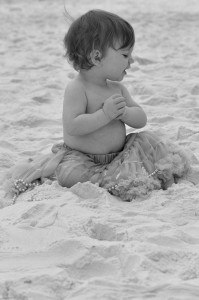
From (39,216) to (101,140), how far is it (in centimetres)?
59

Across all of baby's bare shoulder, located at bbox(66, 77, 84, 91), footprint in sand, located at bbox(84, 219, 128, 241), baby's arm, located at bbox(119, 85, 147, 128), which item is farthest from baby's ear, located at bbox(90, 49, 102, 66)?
footprint in sand, located at bbox(84, 219, 128, 241)

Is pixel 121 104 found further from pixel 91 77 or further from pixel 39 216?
pixel 39 216

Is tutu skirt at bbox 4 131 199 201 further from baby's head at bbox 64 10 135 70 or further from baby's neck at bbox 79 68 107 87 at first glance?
baby's head at bbox 64 10 135 70

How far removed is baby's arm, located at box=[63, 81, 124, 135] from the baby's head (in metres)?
0.16

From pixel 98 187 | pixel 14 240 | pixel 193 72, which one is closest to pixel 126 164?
pixel 98 187

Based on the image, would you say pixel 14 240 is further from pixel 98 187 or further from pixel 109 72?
pixel 109 72

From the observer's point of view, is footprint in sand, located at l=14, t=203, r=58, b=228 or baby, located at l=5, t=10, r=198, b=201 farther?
baby, located at l=5, t=10, r=198, b=201

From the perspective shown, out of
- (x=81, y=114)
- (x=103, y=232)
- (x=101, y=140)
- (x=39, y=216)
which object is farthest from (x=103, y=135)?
(x=103, y=232)

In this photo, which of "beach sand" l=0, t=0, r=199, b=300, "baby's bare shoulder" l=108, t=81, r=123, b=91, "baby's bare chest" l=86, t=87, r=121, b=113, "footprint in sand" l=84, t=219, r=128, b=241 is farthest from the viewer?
"baby's bare shoulder" l=108, t=81, r=123, b=91

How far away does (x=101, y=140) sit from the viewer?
292 cm

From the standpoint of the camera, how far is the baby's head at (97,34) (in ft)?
9.12

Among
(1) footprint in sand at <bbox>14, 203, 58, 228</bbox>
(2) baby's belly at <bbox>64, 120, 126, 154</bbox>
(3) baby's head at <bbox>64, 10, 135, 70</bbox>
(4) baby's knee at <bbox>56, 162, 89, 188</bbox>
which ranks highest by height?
(3) baby's head at <bbox>64, 10, 135, 70</bbox>

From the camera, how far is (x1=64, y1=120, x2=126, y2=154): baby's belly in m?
2.91

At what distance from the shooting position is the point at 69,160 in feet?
9.48
